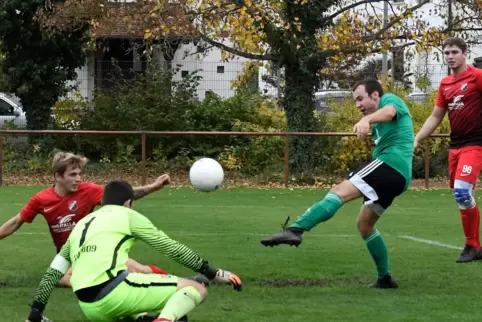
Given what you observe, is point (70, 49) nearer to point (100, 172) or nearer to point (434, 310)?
point (100, 172)

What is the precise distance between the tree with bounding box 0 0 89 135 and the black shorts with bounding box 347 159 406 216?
17.8 m

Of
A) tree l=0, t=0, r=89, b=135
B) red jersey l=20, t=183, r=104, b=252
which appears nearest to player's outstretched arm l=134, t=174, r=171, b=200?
red jersey l=20, t=183, r=104, b=252

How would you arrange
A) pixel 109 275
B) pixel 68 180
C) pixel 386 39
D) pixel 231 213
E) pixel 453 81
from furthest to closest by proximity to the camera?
pixel 386 39 → pixel 231 213 → pixel 453 81 → pixel 68 180 → pixel 109 275

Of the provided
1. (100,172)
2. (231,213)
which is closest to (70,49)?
(100,172)

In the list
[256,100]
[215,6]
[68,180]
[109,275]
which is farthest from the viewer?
[256,100]

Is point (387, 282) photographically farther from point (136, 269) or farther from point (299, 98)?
point (299, 98)

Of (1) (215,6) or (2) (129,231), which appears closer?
(2) (129,231)

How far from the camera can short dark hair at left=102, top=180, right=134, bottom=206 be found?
6.18 meters

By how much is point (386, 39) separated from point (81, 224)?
17.3m

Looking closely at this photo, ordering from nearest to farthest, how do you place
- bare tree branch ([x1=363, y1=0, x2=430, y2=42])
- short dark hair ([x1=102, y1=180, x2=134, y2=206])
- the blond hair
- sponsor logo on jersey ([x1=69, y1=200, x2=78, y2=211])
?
short dark hair ([x1=102, y1=180, x2=134, y2=206]) < the blond hair < sponsor logo on jersey ([x1=69, y1=200, x2=78, y2=211]) < bare tree branch ([x1=363, y1=0, x2=430, y2=42])

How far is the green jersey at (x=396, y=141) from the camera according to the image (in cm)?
762

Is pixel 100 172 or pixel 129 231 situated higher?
pixel 129 231

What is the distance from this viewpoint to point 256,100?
25.6m

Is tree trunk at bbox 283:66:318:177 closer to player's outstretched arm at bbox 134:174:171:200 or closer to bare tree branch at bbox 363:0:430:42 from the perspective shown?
bare tree branch at bbox 363:0:430:42
